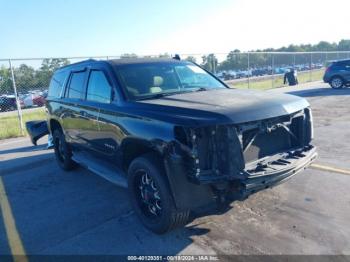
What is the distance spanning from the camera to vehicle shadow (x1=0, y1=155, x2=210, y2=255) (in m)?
3.84

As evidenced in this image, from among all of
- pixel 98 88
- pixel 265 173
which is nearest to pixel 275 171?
pixel 265 173

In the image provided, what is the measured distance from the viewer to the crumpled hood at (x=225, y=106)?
341 centimetres

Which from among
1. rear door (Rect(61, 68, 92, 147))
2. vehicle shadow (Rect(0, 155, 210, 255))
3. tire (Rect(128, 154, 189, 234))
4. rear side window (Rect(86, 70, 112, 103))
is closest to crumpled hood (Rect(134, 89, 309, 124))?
tire (Rect(128, 154, 189, 234))

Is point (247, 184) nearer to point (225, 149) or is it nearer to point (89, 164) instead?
point (225, 149)

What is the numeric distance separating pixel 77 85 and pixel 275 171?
147 inches

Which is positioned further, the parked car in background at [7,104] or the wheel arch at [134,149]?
the parked car in background at [7,104]

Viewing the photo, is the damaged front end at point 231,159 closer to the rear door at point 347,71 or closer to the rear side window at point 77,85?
the rear side window at point 77,85

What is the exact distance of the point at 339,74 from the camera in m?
18.5

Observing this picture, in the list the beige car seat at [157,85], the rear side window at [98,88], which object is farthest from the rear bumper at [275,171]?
the rear side window at [98,88]

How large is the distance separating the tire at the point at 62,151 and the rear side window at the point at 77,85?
42.2 inches

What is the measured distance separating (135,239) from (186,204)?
2.84 ft

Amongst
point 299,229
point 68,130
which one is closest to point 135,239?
point 299,229

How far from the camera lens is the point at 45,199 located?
5449 millimetres

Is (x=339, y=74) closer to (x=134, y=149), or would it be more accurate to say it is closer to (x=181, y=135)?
(x=134, y=149)
